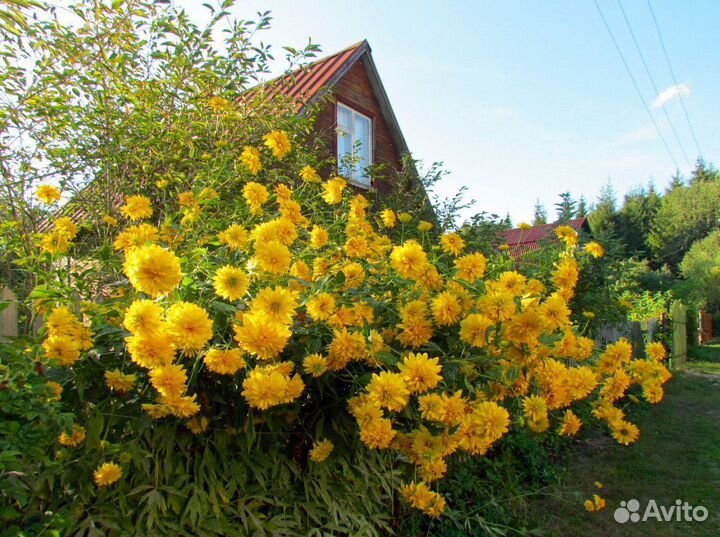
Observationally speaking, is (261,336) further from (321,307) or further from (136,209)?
(136,209)

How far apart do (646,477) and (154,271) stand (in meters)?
4.12

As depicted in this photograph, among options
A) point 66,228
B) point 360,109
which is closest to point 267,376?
point 66,228

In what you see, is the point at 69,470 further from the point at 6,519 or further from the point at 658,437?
the point at 658,437

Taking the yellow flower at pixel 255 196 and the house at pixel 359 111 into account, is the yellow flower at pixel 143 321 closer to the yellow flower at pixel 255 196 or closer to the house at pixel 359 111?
the yellow flower at pixel 255 196

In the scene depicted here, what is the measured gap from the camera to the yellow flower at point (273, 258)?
5.02ft

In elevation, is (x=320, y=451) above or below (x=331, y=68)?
below

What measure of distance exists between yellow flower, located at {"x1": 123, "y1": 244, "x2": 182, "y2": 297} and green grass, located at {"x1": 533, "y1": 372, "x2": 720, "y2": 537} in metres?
2.64

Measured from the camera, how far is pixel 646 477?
12.8 ft

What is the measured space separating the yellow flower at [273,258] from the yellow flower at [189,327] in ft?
0.93

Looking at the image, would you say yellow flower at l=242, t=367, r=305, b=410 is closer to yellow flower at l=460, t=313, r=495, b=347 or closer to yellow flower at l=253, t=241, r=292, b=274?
yellow flower at l=253, t=241, r=292, b=274

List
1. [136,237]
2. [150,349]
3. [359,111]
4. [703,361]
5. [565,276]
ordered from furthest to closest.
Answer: [703,361] < [359,111] < [565,276] < [136,237] < [150,349]

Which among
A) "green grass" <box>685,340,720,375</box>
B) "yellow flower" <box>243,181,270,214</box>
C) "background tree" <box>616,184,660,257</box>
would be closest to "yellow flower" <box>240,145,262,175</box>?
"yellow flower" <box>243,181,270,214</box>

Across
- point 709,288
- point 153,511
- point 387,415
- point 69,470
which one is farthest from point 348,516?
point 709,288

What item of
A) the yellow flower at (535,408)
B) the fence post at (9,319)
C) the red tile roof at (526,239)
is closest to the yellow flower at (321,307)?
the yellow flower at (535,408)
